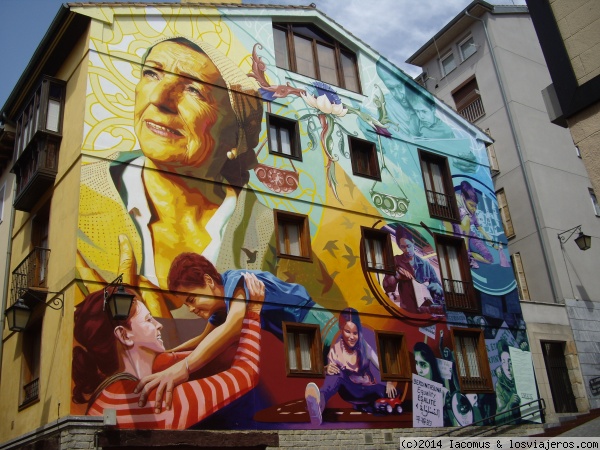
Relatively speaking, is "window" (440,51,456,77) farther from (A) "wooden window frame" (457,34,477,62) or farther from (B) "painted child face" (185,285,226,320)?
(B) "painted child face" (185,285,226,320)

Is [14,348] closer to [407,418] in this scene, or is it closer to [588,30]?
[407,418]

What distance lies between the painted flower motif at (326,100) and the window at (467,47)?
34.8ft

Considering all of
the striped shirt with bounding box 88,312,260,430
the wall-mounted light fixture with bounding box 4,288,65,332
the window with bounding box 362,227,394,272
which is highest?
the window with bounding box 362,227,394,272

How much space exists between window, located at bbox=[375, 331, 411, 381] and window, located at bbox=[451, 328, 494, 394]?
1793 mm

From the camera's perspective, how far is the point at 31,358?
16.2 metres

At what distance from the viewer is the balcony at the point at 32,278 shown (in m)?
15.1

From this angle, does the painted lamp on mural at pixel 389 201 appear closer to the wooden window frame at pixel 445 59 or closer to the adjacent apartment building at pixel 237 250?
the adjacent apartment building at pixel 237 250

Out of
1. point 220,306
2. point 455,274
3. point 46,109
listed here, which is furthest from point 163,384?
point 455,274

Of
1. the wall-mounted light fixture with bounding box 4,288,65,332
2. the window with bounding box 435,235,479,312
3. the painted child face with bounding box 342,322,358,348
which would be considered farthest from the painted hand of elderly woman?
the window with bounding box 435,235,479,312

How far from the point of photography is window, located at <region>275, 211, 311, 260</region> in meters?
17.5

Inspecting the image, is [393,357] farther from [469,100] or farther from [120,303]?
[469,100]

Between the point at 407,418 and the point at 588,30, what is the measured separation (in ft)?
39.4

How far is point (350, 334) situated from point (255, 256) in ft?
10.2

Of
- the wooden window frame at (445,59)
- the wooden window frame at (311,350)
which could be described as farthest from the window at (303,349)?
the wooden window frame at (445,59)
